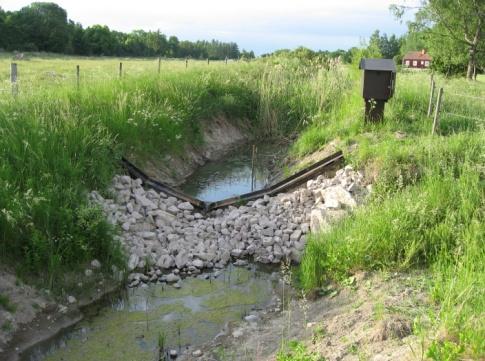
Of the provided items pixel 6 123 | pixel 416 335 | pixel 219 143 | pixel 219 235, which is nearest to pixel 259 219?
pixel 219 235

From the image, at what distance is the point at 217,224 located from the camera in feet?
28.0

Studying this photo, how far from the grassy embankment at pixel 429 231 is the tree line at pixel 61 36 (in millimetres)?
49517

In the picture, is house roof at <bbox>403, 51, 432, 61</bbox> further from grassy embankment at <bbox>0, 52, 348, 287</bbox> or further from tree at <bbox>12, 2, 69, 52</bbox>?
grassy embankment at <bbox>0, 52, 348, 287</bbox>

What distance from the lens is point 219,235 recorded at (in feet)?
27.0

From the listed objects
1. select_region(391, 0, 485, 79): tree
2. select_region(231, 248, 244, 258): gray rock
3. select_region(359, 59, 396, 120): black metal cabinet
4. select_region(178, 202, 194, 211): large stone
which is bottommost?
select_region(231, 248, 244, 258): gray rock

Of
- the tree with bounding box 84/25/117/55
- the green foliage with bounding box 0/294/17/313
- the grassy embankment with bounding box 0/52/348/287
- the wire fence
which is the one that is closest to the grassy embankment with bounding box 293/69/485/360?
the wire fence

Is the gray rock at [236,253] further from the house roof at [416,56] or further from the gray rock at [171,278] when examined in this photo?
the house roof at [416,56]

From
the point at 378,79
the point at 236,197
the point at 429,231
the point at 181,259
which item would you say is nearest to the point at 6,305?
the point at 181,259

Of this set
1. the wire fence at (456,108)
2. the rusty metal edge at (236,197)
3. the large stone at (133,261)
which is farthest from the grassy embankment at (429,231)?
the large stone at (133,261)

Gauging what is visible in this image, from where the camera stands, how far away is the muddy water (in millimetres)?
11234

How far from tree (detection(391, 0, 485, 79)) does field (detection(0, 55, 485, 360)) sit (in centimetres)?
2371

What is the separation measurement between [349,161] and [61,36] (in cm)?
6508

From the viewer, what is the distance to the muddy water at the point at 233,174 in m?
11.2

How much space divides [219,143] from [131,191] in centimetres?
630
